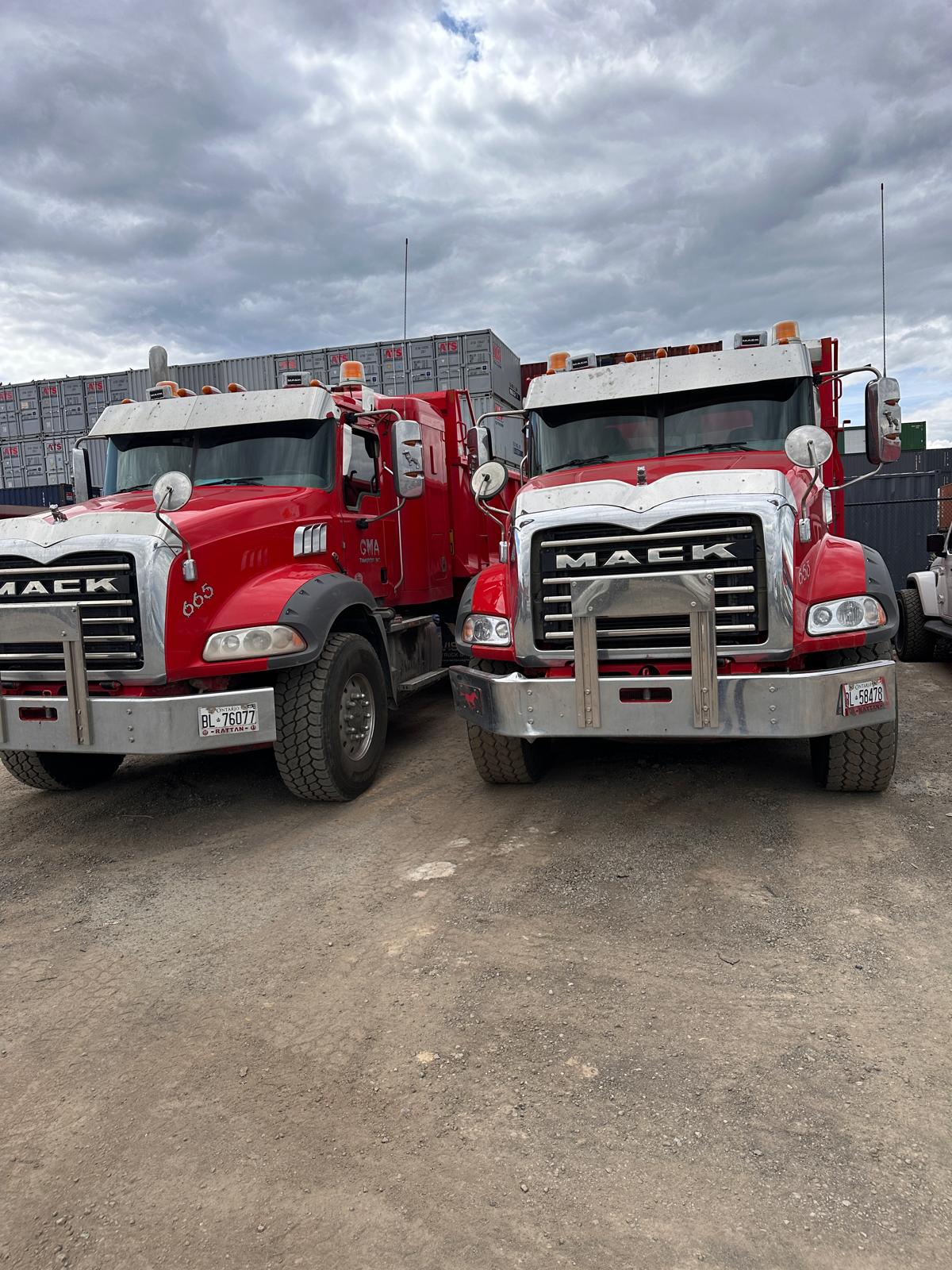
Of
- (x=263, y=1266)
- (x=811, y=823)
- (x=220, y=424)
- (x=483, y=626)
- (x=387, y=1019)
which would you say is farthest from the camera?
(x=220, y=424)

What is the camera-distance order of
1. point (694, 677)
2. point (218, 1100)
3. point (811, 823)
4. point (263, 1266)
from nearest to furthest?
point (263, 1266) → point (218, 1100) → point (694, 677) → point (811, 823)

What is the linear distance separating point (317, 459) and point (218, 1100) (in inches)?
168

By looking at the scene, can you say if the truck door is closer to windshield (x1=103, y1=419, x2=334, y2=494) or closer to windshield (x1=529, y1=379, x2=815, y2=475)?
windshield (x1=103, y1=419, x2=334, y2=494)

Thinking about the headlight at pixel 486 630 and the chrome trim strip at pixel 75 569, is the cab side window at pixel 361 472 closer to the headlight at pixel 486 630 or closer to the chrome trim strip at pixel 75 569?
the headlight at pixel 486 630

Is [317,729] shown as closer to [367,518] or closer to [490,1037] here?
[367,518]

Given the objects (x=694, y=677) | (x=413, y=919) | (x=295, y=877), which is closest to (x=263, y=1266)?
(x=413, y=919)

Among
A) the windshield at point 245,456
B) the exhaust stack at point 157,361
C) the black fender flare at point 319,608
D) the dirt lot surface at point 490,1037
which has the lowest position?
the dirt lot surface at point 490,1037

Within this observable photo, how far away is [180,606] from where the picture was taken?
4570 millimetres

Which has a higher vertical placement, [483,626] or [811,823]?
[483,626]

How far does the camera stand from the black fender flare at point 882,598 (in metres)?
4.24

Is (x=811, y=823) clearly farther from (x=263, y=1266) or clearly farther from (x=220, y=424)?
(x=220, y=424)

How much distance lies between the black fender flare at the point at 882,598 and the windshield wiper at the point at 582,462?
1667 millimetres

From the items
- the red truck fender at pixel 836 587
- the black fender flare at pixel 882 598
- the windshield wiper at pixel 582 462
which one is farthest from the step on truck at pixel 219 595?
the black fender flare at pixel 882 598

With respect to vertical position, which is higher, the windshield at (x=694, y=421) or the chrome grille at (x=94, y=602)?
the windshield at (x=694, y=421)
